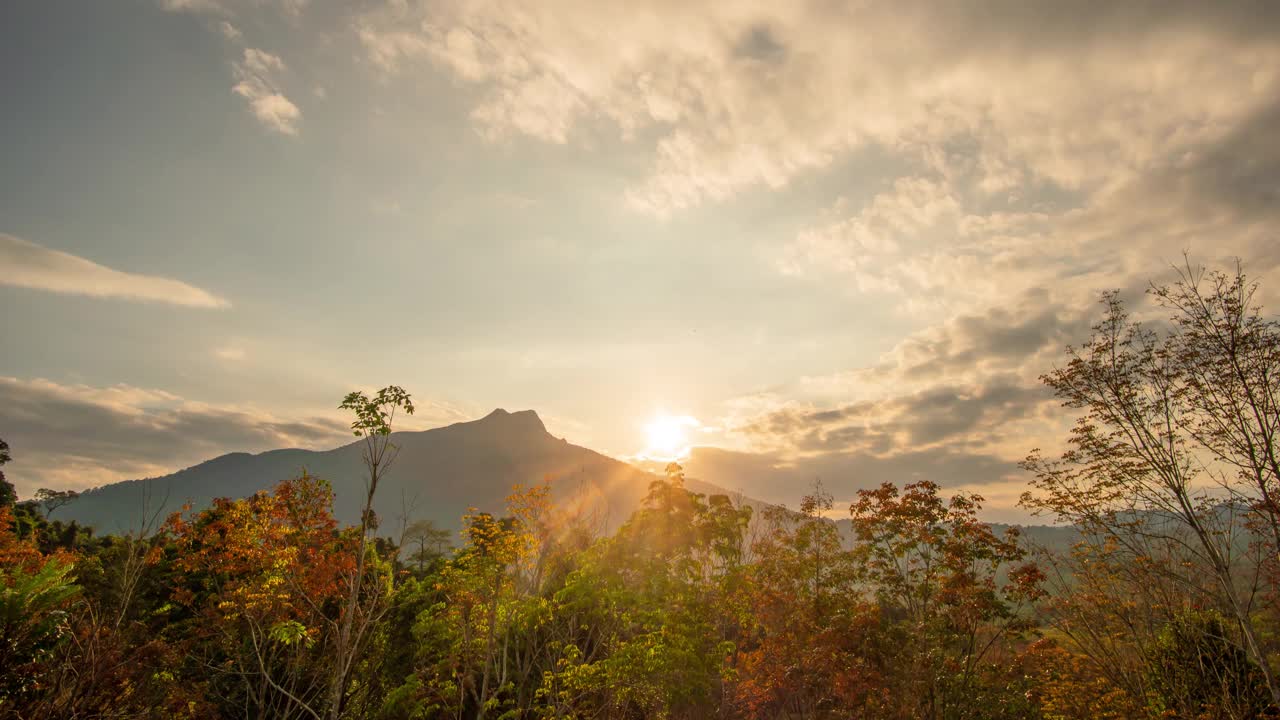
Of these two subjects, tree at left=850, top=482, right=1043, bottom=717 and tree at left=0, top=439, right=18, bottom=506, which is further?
tree at left=0, top=439, right=18, bottom=506

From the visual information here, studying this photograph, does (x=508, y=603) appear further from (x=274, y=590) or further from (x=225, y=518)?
(x=225, y=518)

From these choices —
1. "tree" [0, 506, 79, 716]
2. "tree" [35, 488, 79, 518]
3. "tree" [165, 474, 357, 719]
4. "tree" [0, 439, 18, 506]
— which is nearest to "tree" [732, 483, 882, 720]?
"tree" [165, 474, 357, 719]

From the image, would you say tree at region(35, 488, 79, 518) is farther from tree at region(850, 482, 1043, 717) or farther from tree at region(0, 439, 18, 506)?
tree at region(850, 482, 1043, 717)

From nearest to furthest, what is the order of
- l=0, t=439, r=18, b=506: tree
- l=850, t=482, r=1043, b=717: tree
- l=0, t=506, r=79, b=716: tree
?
l=0, t=506, r=79, b=716: tree
l=850, t=482, r=1043, b=717: tree
l=0, t=439, r=18, b=506: tree

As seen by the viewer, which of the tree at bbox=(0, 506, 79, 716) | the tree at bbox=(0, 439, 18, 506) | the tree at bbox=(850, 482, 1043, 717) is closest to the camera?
the tree at bbox=(0, 506, 79, 716)

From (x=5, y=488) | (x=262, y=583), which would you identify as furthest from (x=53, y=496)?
(x=262, y=583)

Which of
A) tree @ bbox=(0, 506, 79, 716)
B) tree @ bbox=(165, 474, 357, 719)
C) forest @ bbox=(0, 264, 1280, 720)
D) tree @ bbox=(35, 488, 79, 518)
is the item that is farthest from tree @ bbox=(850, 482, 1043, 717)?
tree @ bbox=(35, 488, 79, 518)

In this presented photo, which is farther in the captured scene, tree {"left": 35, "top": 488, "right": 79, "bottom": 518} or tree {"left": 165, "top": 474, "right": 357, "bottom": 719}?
tree {"left": 35, "top": 488, "right": 79, "bottom": 518}

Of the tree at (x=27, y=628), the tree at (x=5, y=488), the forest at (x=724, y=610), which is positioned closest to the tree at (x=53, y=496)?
the tree at (x=5, y=488)

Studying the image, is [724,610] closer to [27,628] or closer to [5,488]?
[27,628]

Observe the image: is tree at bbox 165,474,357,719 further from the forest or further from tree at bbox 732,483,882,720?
tree at bbox 732,483,882,720

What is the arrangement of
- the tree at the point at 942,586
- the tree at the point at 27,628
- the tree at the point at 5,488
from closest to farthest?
the tree at the point at 27,628 < the tree at the point at 942,586 < the tree at the point at 5,488

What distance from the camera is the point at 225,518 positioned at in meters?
25.1

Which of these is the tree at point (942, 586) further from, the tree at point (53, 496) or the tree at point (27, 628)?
the tree at point (53, 496)
